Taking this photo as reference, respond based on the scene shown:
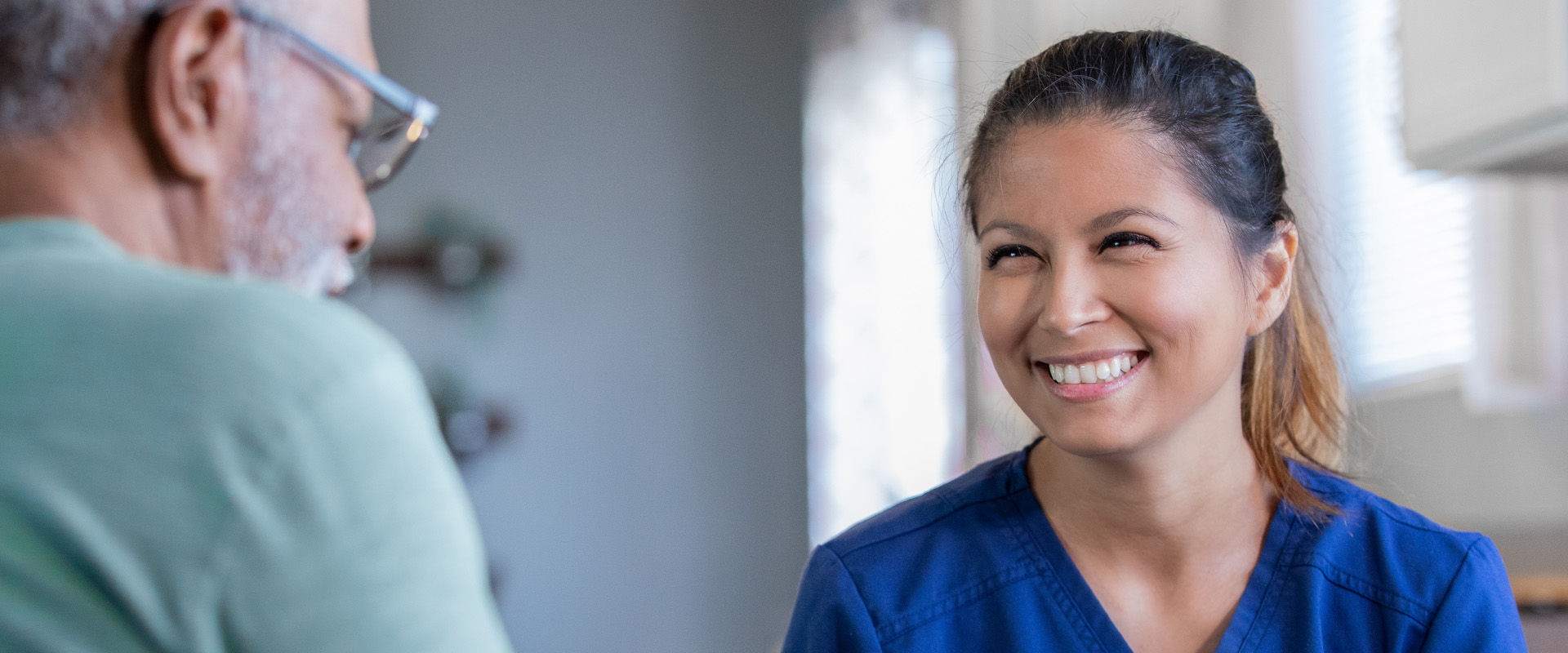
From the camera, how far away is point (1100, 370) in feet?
4.07

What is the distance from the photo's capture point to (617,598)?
4016 mm

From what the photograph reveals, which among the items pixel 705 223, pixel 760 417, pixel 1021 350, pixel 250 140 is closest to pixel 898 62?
pixel 705 223

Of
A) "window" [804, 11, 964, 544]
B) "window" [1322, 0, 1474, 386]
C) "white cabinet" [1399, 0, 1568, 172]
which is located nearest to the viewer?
"white cabinet" [1399, 0, 1568, 172]

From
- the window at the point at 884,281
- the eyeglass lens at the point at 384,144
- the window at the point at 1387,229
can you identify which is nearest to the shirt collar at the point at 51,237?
the eyeglass lens at the point at 384,144

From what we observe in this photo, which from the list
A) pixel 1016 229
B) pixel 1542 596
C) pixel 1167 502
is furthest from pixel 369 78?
pixel 1542 596

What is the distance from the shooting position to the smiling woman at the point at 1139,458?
1.23 m

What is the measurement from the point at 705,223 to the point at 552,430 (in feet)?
2.80

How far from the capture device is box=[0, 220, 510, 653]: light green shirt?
539 millimetres

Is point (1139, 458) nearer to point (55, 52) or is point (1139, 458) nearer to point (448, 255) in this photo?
point (55, 52)

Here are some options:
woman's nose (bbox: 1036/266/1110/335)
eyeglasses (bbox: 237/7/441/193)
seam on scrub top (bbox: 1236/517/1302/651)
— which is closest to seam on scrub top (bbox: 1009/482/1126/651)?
seam on scrub top (bbox: 1236/517/1302/651)

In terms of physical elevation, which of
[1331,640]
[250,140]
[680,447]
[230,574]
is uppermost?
[250,140]

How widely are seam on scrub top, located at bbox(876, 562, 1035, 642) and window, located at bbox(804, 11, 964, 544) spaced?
226 centimetres

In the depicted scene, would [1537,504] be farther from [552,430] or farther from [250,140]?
[552,430]

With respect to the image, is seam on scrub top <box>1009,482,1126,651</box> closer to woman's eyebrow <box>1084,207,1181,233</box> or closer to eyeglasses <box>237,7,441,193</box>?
woman's eyebrow <box>1084,207,1181,233</box>
